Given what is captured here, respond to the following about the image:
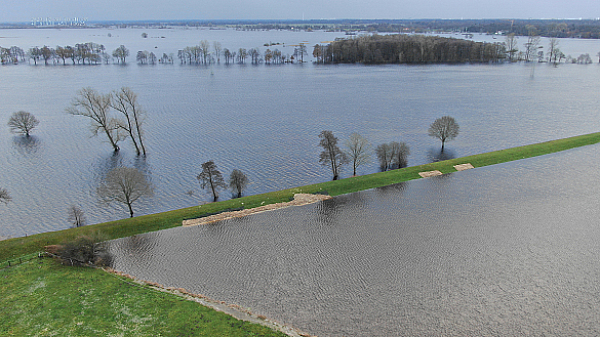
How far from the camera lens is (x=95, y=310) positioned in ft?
68.6

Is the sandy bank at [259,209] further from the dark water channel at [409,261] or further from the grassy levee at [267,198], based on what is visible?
the dark water channel at [409,261]

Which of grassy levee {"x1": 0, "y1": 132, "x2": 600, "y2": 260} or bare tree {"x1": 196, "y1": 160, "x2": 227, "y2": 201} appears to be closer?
grassy levee {"x1": 0, "y1": 132, "x2": 600, "y2": 260}

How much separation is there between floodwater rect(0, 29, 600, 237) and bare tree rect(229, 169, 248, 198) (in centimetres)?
113

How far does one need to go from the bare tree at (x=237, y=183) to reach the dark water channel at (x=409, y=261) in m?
4.94

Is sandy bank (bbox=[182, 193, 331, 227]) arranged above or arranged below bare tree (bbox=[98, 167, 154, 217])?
below

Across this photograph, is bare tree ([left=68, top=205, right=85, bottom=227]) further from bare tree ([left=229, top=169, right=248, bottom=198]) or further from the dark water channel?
bare tree ([left=229, top=169, right=248, bottom=198])

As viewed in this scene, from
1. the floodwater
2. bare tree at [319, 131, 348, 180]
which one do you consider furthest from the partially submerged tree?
bare tree at [319, 131, 348, 180]

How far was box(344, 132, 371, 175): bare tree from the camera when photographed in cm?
3981

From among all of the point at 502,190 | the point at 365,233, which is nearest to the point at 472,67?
the point at 502,190

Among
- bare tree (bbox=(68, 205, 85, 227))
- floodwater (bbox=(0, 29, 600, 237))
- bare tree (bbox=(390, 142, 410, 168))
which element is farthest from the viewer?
bare tree (bbox=(390, 142, 410, 168))

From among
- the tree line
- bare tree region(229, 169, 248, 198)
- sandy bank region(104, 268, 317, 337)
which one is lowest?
sandy bank region(104, 268, 317, 337)

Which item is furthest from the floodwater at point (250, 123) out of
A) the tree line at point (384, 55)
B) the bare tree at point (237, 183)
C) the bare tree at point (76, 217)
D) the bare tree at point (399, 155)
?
the tree line at point (384, 55)

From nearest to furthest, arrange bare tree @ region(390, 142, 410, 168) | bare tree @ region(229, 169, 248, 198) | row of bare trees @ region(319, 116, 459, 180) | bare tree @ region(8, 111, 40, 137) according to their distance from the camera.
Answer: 1. bare tree @ region(229, 169, 248, 198)
2. row of bare trees @ region(319, 116, 459, 180)
3. bare tree @ region(390, 142, 410, 168)
4. bare tree @ region(8, 111, 40, 137)

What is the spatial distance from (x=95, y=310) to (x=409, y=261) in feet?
62.0
